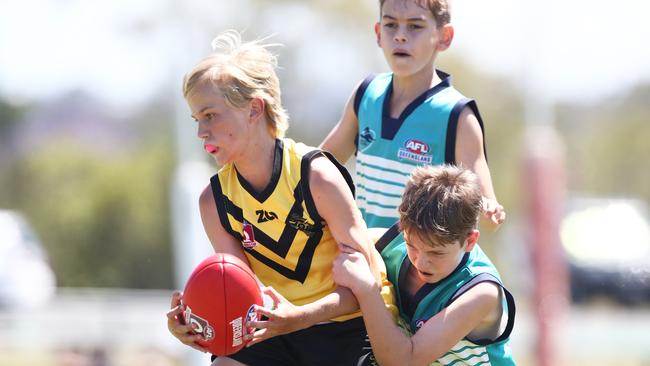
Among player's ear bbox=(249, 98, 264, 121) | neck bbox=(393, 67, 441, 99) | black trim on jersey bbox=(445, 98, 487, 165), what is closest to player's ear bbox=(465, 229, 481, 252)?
black trim on jersey bbox=(445, 98, 487, 165)

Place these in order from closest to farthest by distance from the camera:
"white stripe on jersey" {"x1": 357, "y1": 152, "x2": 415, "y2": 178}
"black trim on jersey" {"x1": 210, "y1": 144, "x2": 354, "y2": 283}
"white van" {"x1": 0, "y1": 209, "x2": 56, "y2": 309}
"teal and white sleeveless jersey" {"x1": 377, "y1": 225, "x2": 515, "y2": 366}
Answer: "teal and white sleeveless jersey" {"x1": 377, "y1": 225, "x2": 515, "y2": 366} < "black trim on jersey" {"x1": 210, "y1": 144, "x2": 354, "y2": 283} < "white stripe on jersey" {"x1": 357, "y1": 152, "x2": 415, "y2": 178} < "white van" {"x1": 0, "y1": 209, "x2": 56, "y2": 309}

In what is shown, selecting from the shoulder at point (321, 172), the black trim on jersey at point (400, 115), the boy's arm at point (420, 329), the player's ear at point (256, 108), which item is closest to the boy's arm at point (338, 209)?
the shoulder at point (321, 172)

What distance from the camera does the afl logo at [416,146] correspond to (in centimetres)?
636

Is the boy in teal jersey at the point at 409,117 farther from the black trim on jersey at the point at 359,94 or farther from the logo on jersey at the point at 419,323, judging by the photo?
the logo on jersey at the point at 419,323

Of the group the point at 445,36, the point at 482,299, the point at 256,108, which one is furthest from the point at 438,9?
the point at 482,299

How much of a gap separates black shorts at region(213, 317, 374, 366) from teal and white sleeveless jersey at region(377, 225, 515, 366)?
26 centimetres

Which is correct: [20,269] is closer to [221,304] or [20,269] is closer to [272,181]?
[272,181]

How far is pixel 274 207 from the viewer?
5.51m

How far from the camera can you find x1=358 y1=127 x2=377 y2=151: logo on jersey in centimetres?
656

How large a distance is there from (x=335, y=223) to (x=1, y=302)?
75.3 feet

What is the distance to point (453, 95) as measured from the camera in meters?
6.42

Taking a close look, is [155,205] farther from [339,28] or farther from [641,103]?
[641,103]

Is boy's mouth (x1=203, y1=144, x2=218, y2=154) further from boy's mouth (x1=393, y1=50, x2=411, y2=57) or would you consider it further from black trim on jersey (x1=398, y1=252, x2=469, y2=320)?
boy's mouth (x1=393, y1=50, x2=411, y2=57)

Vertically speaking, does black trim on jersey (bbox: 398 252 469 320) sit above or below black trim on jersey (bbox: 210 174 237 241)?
below
